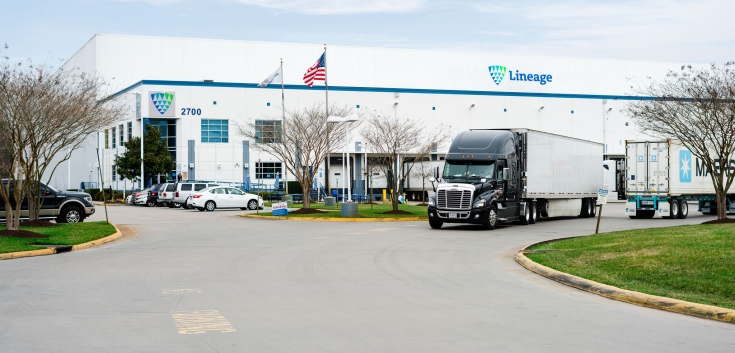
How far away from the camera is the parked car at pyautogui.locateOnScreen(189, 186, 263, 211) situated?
43656 millimetres

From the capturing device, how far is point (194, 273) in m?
14.4

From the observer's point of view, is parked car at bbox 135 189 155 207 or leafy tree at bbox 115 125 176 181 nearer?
parked car at bbox 135 189 155 207

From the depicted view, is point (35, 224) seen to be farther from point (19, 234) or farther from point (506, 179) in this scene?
point (506, 179)

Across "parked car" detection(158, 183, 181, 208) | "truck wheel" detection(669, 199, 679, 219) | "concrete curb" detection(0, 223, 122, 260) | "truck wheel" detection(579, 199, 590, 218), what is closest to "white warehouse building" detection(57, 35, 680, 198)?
"parked car" detection(158, 183, 181, 208)

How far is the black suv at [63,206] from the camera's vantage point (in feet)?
93.6

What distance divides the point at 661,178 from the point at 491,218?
10257 millimetres

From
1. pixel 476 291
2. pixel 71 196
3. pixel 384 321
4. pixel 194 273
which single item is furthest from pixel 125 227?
pixel 384 321

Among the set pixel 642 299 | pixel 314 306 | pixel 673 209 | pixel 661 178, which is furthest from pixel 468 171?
pixel 314 306

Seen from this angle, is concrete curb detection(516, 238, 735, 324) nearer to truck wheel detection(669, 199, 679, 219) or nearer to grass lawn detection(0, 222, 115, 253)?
grass lawn detection(0, 222, 115, 253)

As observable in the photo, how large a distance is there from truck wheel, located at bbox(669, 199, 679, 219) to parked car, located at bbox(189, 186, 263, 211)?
21.7m

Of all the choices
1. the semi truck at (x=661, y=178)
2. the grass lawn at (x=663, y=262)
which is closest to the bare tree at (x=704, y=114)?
the semi truck at (x=661, y=178)

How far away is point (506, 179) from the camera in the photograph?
91.4 feet

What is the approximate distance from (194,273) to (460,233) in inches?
507

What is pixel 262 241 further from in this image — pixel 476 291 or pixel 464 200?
pixel 476 291
